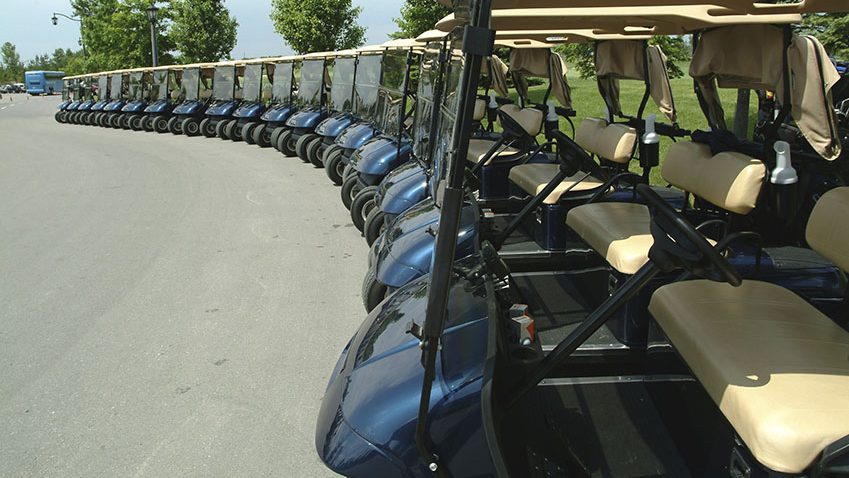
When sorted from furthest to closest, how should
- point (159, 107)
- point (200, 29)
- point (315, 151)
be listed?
point (200, 29)
point (159, 107)
point (315, 151)

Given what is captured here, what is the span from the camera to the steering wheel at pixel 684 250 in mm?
1608

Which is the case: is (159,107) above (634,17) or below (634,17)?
below

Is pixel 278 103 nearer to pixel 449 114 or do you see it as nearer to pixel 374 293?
pixel 374 293

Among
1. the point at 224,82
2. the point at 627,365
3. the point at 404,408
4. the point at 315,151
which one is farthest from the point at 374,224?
the point at 224,82

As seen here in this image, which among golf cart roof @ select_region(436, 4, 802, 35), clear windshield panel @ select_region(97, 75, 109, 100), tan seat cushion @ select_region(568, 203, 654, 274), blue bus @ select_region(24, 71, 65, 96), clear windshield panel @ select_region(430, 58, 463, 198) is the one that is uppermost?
golf cart roof @ select_region(436, 4, 802, 35)

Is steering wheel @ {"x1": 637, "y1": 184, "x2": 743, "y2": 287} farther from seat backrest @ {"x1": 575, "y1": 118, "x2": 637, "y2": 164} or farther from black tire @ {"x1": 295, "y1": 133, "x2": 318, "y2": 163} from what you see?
black tire @ {"x1": 295, "y1": 133, "x2": 318, "y2": 163}

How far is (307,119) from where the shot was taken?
1114 centimetres

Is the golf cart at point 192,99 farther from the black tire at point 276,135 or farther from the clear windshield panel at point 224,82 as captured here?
the black tire at point 276,135

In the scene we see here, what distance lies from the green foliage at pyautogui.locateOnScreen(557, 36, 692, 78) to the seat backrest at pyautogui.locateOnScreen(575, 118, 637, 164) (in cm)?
680

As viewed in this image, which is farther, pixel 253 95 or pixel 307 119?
pixel 253 95

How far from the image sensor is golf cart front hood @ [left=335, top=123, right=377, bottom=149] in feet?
25.3

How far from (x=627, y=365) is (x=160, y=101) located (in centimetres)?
1737

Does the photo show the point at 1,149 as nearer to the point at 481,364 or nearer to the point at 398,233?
the point at 398,233

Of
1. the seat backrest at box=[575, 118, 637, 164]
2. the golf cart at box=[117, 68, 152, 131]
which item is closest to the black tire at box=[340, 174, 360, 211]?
the seat backrest at box=[575, 118, 637, 164]
